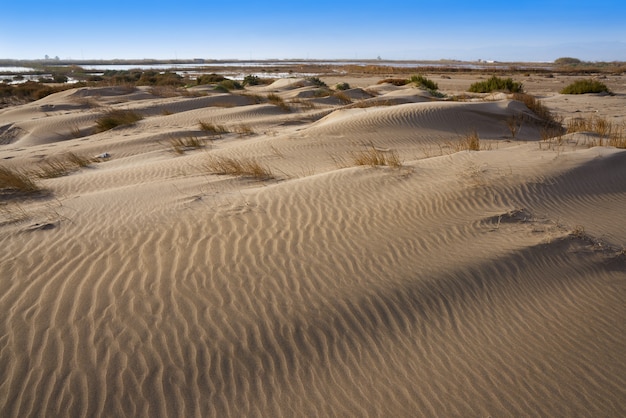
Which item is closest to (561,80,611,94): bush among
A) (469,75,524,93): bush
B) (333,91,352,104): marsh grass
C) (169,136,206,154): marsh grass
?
(469,75,524,93): bush

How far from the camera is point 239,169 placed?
289 inches

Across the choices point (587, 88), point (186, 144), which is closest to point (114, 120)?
point (186, 144)

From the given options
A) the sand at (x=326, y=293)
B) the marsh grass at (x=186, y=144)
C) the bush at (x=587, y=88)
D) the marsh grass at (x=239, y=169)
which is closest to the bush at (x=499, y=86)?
the bush at (x=587, y=88)

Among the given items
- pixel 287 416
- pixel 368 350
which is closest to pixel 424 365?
pixel 368 350

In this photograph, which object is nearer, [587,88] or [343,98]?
[343,98]

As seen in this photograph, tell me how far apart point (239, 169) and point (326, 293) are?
4114mm

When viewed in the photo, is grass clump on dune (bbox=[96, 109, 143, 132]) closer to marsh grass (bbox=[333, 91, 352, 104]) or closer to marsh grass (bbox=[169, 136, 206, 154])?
marsh grass (bbox=[169, 136, 206, 154])

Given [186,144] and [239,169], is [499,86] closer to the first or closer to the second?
[186,144]

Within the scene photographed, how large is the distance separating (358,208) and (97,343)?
3389mm

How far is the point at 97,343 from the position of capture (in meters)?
3.10

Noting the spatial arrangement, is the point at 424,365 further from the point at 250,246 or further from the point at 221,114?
the point at 221,114

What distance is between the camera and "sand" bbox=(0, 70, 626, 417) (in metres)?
2.85

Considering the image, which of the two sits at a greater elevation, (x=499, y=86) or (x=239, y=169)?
(x=499, y=86)

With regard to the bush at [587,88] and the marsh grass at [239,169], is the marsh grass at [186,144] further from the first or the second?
the bush at [587,88]
